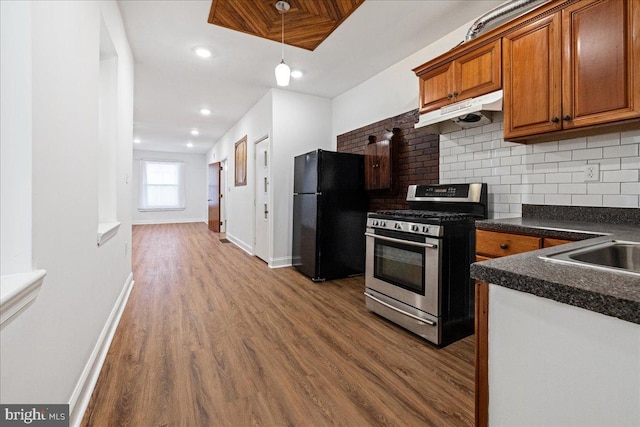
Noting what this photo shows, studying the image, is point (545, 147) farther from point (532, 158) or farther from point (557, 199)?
point (557, 199)

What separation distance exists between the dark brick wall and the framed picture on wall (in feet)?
8.84

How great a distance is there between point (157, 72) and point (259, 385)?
4050 millimetres

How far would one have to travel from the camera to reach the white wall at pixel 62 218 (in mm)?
985

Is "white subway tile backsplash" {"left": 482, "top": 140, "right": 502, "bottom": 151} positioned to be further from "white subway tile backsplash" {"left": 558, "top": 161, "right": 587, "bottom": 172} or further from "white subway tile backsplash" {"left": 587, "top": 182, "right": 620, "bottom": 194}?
"white subway tile backsplash" {"left": 587, "top": 182, "right": 620, "bottom": 194}

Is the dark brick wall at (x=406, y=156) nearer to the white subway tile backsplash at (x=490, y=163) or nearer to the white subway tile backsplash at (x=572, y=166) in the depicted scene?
the white subway tile backsplash at (x=490, y=163)

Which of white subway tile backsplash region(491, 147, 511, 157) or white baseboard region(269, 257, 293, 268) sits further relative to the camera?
white baseboard region(269, 257, 293, 268)

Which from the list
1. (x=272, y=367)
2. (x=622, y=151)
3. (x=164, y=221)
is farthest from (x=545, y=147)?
(x=164, y=221)

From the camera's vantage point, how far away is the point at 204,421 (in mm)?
1394

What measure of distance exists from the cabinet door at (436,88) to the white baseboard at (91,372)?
3.04 meters

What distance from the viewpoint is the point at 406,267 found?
236 centimetres

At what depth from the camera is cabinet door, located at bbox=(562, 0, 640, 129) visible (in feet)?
5.12

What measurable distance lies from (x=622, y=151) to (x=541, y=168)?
1.44ft

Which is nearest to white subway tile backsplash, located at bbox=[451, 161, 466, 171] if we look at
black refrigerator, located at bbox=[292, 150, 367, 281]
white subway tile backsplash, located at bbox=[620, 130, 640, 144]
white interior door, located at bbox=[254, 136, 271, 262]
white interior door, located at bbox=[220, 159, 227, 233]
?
white subway tile backsplash, located at bbox=[620, 130, 640, 144]

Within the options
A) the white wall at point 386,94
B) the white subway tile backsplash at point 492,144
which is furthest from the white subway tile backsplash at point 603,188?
the white wall at point 386,94
